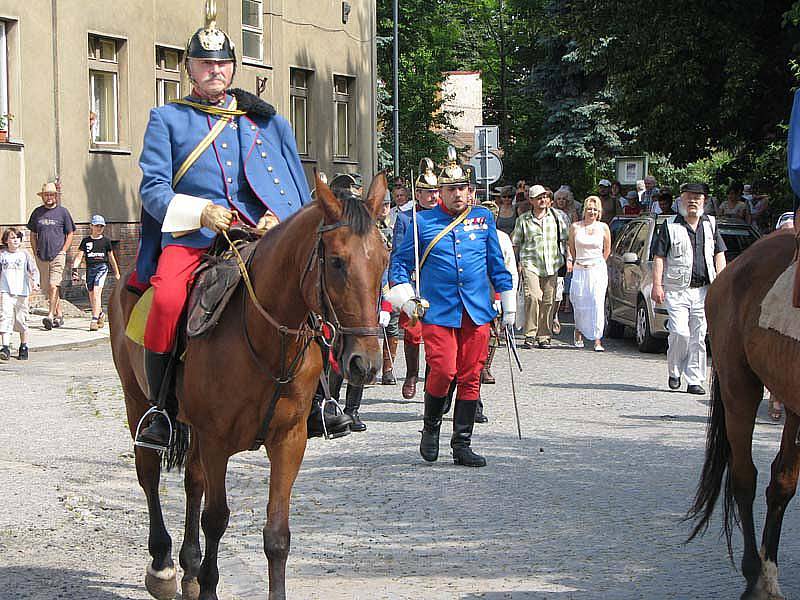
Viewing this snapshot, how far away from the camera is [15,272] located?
57.8 ft

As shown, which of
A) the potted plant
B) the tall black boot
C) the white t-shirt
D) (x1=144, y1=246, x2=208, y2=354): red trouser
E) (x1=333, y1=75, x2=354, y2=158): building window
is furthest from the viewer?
(x1=333, y1=75, x2=354, y2=158): building window

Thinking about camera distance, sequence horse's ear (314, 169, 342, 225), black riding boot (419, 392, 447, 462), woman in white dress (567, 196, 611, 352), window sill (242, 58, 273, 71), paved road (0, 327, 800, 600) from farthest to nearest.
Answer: window sill (242, 58, 273, 71)
woman in white dress (567, 196, 611, 352)
black riding boot (419, 392, 447, 462)
paved road (0, 327, 800, 600)
horse's ear (314, 169, 342, 225)

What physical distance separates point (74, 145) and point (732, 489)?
19.9 m

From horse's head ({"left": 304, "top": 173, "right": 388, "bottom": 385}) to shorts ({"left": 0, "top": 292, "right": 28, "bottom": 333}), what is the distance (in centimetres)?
1298

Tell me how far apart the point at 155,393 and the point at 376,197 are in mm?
1648

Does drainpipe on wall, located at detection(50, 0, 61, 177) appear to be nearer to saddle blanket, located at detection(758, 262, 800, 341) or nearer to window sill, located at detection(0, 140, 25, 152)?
window sill, located at detection(0, 140, 25, 152)

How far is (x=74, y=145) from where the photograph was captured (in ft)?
82.3

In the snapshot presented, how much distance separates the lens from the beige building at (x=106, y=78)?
78.1ft

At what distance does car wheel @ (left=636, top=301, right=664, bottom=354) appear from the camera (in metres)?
18.7

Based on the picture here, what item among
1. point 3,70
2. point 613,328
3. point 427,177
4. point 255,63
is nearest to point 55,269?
point 3,70

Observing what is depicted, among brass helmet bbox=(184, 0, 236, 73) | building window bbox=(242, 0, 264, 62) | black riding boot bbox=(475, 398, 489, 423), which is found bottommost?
black riding boot bbox=(475, 398, 489, 423)

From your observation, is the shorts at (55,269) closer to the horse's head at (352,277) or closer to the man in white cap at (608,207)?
the man in white cap at (608,207)

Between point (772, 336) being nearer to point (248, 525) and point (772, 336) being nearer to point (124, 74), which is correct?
point (248, 525)

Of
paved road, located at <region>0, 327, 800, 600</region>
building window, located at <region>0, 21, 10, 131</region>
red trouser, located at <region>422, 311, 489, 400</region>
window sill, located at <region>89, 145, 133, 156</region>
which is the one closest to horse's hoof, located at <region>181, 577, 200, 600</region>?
paved road, located at <region>0, 327, 800, 600</region>
